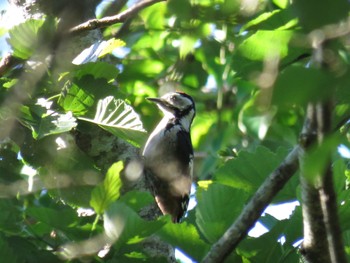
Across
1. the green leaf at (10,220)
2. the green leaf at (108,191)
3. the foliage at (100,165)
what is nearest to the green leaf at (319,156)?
the foliage at (100,165)

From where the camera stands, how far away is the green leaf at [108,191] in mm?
1924

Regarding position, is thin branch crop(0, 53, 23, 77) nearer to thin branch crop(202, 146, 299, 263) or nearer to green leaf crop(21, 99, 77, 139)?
green leaf crop(21, 99, 77, 139)

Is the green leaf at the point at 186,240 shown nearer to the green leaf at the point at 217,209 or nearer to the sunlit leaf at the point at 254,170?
the green leaf at the point at 217,209

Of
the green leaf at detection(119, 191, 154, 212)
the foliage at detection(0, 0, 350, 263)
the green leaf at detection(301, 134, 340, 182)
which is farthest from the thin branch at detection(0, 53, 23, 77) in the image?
the green leaf at detection(301, 134, 340, 182)

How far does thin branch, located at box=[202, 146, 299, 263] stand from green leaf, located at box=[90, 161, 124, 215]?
35 cm

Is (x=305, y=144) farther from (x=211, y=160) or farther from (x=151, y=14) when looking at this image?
(x=151, y=14)

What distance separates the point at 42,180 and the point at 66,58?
0.58 meters

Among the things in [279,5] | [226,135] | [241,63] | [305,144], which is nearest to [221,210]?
[241,63]

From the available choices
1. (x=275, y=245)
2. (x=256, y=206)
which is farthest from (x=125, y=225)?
(x=275, y=245)

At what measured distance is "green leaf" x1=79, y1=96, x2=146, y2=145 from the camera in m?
2.74

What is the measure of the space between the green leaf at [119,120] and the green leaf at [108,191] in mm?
786

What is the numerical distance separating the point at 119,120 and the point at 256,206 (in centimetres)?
102

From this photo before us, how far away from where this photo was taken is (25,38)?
265cm

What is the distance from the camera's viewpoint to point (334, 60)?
768 millimetres
